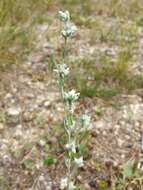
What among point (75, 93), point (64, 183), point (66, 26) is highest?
point (66, 26)

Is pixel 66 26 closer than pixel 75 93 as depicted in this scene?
Yes

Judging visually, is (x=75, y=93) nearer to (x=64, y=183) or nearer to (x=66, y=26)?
(x=64, y=183)

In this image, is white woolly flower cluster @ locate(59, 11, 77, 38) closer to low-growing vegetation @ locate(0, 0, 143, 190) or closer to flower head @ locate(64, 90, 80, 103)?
flower head @ locate(64, 90, 80, 103)

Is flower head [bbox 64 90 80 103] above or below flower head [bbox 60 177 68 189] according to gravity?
above

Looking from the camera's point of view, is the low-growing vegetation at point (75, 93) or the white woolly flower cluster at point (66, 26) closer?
the white woolly flower cluster at point (66, 26)

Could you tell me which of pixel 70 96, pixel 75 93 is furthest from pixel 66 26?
pixel 75 93

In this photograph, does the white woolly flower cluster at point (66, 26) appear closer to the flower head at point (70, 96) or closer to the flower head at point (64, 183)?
the flower head at point (70, 96)

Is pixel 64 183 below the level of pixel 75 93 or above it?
below

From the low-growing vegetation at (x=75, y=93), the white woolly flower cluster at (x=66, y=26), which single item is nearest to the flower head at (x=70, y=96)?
the white woolly flower cluster at (x=66, y=26)

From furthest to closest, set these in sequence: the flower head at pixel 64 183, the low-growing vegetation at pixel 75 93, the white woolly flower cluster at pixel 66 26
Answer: the low-growing vegetation at pixel 75 93 → the flower head at pixel 64 183 → the white woolly flower cluster at pixel 66 26

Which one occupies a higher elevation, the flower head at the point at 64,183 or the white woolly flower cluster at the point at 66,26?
the white woolly flower cluster at the point at 66,26

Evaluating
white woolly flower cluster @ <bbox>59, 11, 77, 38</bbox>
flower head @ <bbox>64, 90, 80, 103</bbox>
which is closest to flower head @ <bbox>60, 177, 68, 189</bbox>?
flower head @ <bbox>64, 90, 80, 103</bbox>
